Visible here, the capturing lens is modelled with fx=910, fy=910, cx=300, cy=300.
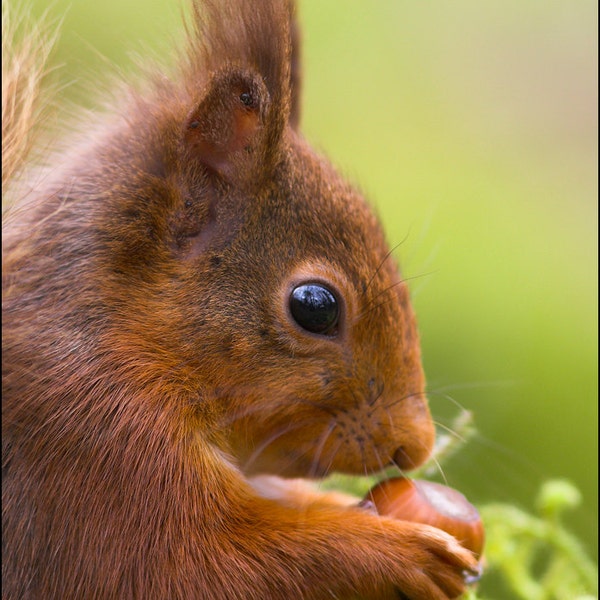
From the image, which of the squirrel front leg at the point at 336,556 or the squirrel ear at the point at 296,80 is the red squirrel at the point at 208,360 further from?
the squirrel ear at the point at 296,80

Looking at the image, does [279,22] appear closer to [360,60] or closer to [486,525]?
[486,525]

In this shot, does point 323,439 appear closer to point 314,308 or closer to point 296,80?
point 314,308

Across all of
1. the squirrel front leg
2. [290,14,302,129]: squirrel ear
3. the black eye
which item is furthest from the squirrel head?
[290,14,302,129]: squirrel ear

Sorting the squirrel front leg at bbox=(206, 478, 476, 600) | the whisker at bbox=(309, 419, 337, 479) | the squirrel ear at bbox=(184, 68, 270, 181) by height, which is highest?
the squirrel ear at bbox=(184, 68, 270, 181)

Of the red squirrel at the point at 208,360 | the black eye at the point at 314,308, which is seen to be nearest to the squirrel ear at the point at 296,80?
the red squirrel at the point at 208,360

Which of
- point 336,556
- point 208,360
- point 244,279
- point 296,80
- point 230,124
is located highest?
point 296,80

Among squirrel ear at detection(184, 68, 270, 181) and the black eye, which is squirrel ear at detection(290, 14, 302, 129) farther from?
the black eye

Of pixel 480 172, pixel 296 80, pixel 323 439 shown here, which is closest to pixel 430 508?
pixel 323 439
